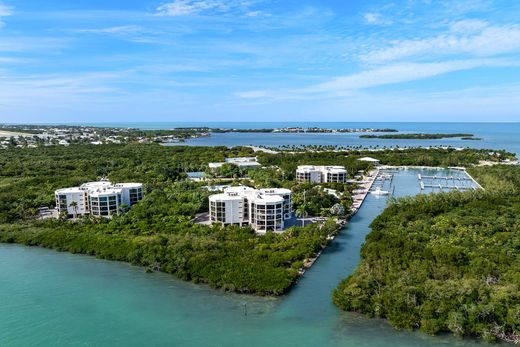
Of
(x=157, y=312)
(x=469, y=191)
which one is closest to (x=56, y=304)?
(x=157, y=312)

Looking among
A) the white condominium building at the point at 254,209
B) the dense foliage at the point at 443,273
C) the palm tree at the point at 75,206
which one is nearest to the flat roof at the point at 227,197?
the white condominium building at the point at 254,209

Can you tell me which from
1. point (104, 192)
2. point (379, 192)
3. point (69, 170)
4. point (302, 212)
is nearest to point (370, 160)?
point (379, 192)

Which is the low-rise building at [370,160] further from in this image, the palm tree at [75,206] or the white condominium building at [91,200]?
the palm tree at [75,206]

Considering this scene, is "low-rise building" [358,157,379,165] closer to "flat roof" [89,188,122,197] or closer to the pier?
the pier

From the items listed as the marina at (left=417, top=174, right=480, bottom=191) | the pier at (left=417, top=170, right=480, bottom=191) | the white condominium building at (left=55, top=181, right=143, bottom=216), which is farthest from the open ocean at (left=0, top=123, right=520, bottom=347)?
the pier at (left=417, top=170, right=480, bottom=191)

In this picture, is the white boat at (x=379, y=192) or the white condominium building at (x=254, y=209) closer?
the white condominium building at (x=254, y=209)
